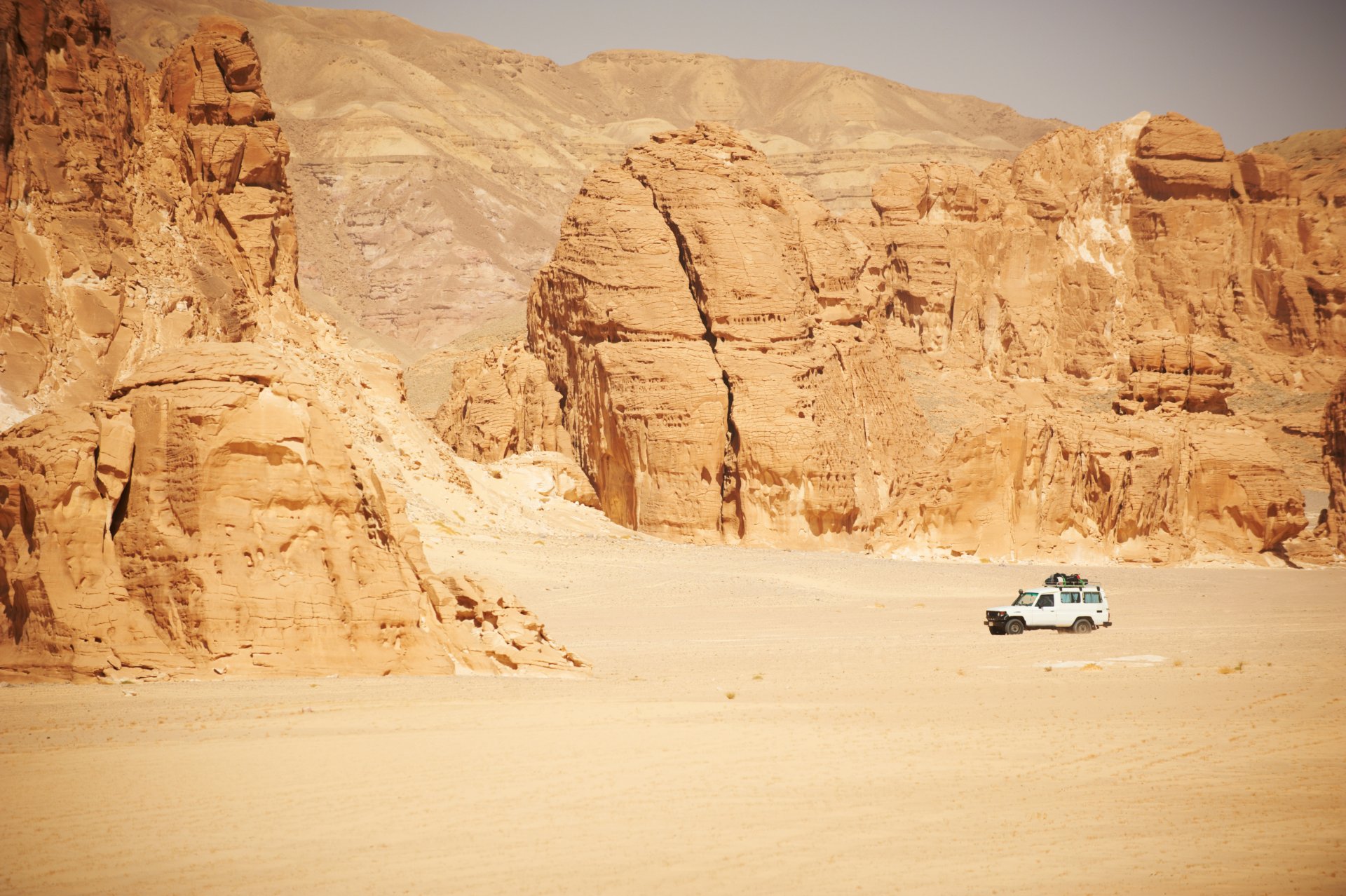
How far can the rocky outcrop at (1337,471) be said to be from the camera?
133 ft

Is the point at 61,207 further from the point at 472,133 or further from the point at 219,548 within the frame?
the point at 472,133

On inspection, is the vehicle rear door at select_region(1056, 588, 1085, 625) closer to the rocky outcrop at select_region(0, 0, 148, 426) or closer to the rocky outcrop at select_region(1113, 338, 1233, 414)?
the rocky outcrop at select_region(0, 0, 148, 426)

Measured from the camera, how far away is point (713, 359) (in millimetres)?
39938

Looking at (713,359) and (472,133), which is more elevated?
(472,133)

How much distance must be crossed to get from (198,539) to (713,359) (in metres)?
24.5

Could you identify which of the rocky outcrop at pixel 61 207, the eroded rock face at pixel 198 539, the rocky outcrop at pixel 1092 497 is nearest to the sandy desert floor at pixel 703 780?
the eroded rock face at pixel 198 539

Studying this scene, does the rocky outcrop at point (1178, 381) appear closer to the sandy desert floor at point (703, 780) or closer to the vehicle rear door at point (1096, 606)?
the vehicle rear door at point (1096, 606)

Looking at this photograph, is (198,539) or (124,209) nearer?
(198,539)

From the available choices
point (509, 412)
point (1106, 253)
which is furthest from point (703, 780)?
point (1106, 253)

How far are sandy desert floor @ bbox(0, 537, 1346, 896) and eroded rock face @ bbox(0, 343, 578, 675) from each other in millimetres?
660

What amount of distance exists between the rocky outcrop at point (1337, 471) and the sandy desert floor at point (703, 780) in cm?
2056

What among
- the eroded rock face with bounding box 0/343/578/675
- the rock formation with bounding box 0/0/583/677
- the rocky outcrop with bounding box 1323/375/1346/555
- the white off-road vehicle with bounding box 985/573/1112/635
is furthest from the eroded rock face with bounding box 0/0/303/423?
the rocky outcrop with bounding box 1323/375/1346/555

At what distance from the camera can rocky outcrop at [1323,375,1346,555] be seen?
1591 inches

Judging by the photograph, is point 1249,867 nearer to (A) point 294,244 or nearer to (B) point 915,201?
(A) point 294,244
